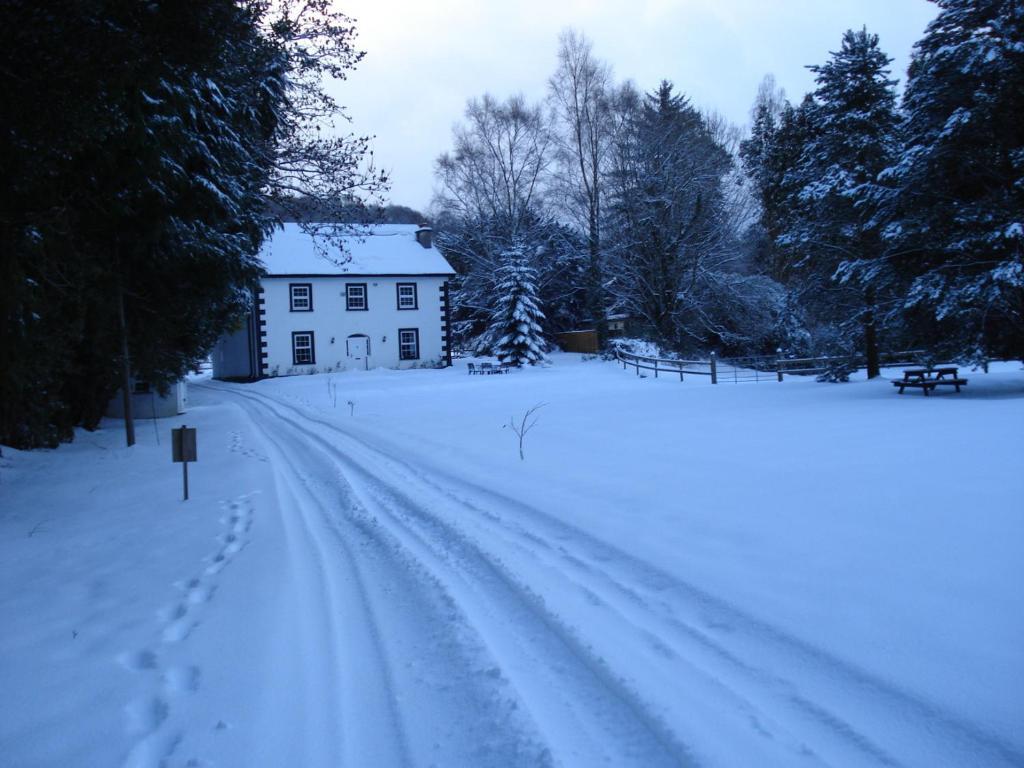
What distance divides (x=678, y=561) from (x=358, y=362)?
111ft

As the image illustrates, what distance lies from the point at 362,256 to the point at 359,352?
5.61 metres

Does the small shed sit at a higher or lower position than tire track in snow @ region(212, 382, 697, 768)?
higher

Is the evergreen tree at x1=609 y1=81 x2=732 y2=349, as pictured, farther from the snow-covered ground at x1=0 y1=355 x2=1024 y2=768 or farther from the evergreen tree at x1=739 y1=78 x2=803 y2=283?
the snow-covered ground at x1=0 y1=355 x2=1024 y2=768

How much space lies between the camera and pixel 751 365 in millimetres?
33844

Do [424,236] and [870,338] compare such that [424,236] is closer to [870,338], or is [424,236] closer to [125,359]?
[870,338]

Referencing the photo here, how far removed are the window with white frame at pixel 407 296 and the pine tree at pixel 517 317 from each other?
4.82 m

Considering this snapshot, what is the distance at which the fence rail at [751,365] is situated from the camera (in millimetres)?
22766

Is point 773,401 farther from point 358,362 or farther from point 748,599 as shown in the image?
point 358,362

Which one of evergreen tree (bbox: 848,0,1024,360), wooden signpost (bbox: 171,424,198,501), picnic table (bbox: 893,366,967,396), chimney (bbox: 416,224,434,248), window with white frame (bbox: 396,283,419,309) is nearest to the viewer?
wooden signpost (bbox: 171,424,198,501)

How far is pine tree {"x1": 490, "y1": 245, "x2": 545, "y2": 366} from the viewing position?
36.1m

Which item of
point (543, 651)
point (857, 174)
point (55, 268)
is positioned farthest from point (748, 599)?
point (857, 174)

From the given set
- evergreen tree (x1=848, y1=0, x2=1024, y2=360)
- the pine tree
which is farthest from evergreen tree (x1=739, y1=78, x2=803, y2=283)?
the pine tree

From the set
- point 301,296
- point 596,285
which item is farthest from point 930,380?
point 301,296

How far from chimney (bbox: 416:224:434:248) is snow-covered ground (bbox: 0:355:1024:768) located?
32533mm
